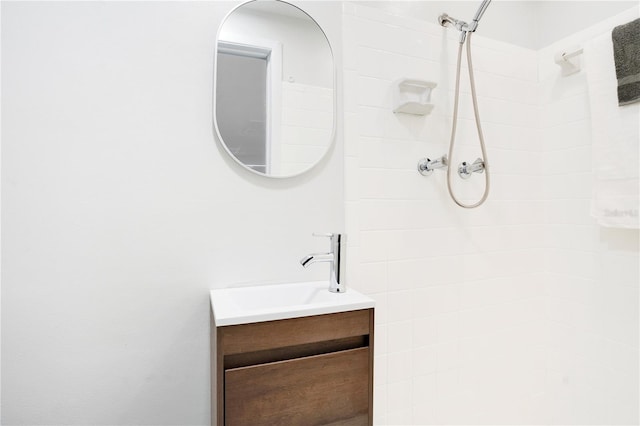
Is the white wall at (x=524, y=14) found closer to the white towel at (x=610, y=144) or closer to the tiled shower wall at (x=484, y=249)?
the tiled shower wall at (x=484, y=249)

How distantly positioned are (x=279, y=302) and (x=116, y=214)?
60cm

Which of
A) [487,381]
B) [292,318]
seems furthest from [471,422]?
[292,318]

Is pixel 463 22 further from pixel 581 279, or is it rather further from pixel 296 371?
pixel 296 371

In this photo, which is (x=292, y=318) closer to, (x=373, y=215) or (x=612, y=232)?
(x=373, y=215)

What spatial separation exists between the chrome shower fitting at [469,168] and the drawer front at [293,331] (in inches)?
31.6

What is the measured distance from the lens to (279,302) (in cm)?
115

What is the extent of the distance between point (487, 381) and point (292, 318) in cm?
122

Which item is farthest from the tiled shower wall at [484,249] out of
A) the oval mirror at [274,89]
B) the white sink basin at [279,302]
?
the white sink basin at [279,302]

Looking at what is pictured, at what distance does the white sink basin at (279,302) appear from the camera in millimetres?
908

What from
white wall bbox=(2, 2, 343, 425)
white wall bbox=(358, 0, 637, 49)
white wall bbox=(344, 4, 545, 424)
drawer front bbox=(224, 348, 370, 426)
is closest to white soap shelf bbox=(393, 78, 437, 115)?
white wall bbox=(344, 4, 545, 424)

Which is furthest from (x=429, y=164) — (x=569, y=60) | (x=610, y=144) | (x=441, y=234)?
(x=569, y=60)

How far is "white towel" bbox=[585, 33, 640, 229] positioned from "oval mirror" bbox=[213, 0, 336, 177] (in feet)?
3.53

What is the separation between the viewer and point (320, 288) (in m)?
1.23

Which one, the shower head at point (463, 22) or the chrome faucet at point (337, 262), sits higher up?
the shower head at point (463, 22)
